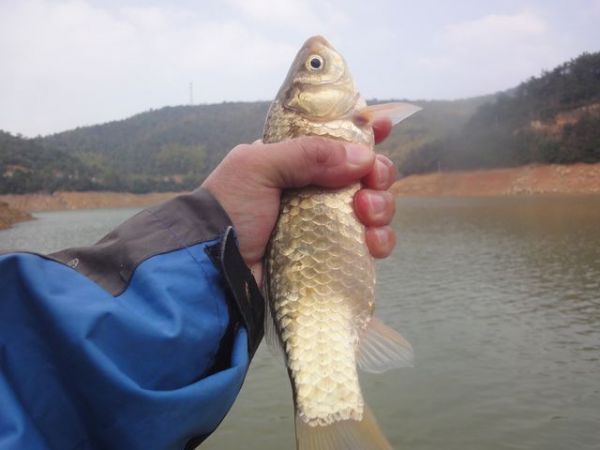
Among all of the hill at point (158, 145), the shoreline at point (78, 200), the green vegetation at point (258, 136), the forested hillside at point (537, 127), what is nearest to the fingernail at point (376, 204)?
the green vegetation at point (258, 136)

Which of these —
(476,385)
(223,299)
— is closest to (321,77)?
(223,299)

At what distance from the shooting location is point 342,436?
2213mm

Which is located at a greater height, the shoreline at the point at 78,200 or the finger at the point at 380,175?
the finger at the point at 380,175

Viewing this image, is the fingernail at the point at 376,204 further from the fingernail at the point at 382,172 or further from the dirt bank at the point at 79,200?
the dirt bank at the point at 79,200

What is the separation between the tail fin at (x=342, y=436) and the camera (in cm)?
219

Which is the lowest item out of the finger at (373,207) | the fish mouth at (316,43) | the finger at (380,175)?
the finger at (373,207)

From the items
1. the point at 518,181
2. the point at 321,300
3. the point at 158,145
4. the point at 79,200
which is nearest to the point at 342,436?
the point at 321,300

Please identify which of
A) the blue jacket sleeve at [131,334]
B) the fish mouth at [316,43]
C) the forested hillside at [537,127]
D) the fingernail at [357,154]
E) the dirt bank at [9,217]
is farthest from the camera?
the dirt bank at [9,217]

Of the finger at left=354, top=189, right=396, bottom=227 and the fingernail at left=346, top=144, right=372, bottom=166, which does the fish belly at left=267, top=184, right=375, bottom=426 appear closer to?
the finger at left=354, top=189, right=396, bottom=227

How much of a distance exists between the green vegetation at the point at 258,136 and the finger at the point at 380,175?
1812 inches

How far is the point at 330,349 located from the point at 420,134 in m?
94.8

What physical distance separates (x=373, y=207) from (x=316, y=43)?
90cm

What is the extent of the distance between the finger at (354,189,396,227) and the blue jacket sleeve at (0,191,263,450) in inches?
26.6

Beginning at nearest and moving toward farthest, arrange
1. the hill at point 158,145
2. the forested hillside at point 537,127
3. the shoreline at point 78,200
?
the forested hillside at point 537,127, the hill at point 158,145, the shoreline at point 78,200
